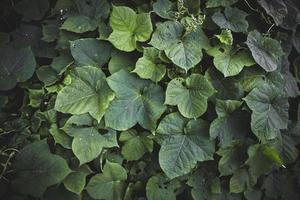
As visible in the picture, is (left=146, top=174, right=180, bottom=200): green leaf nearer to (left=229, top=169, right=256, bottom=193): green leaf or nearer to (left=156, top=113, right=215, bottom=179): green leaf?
(left=156, top=113, right=215, bottom=179): green leaf

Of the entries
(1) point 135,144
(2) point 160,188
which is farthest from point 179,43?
(2) point 160,188

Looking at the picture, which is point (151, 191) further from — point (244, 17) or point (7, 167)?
point (244, 17)

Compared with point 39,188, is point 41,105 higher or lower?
higher

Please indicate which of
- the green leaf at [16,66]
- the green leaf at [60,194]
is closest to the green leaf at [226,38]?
the green leaf at [16,66]

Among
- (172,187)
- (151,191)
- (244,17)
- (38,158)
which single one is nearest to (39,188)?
(38,158)

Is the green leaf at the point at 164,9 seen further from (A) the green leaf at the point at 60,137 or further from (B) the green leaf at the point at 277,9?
(A) the green leaf at the point at 60,137
